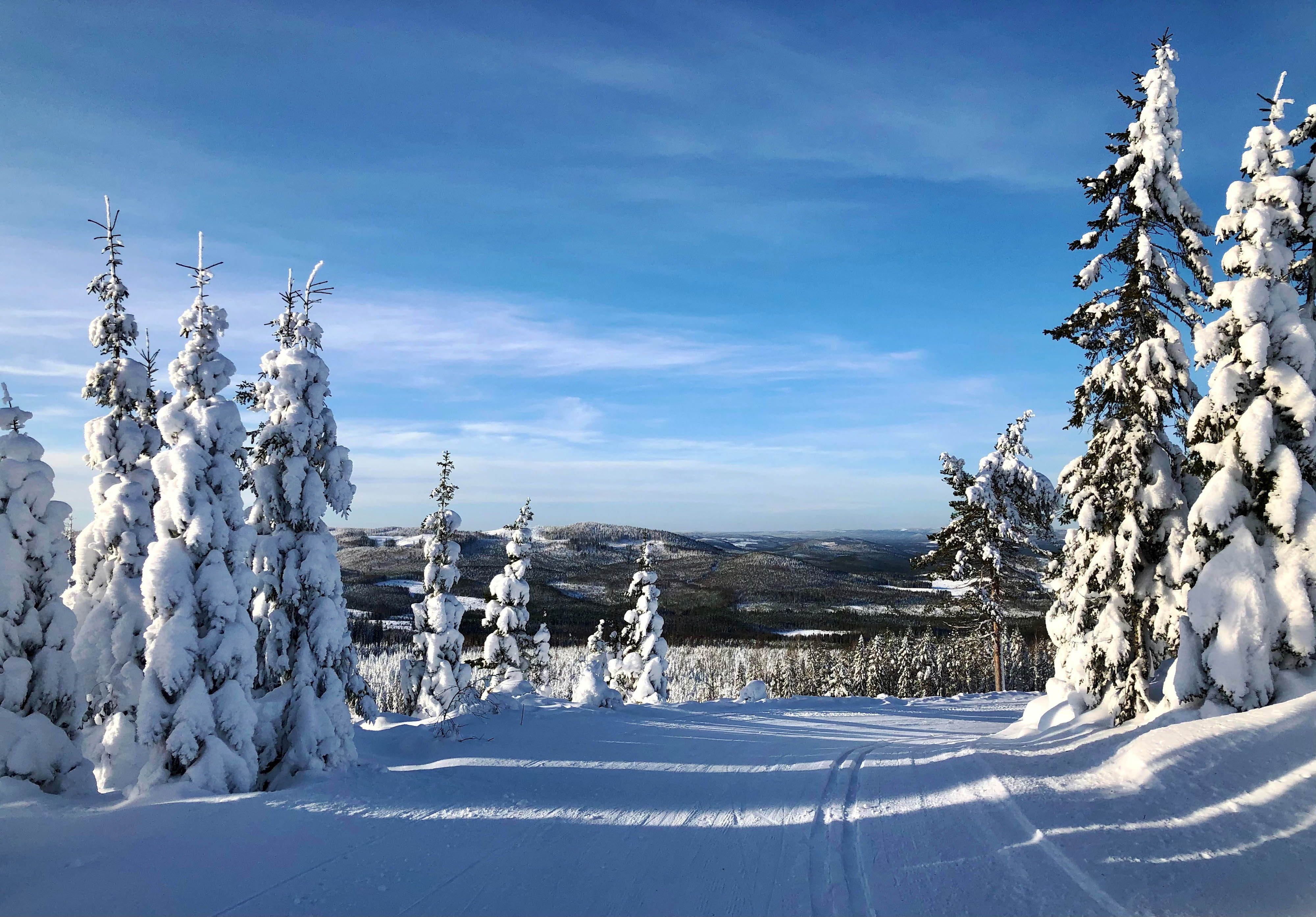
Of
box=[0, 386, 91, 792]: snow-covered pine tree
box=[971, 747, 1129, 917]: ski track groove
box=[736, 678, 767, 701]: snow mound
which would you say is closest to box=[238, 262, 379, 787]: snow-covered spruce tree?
box=[0, 386, 91, 792]: snow-covered pine tree

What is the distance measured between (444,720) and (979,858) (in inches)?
412

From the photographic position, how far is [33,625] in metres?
10.6

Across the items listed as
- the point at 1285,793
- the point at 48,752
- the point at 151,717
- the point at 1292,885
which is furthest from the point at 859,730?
the point at 48,752

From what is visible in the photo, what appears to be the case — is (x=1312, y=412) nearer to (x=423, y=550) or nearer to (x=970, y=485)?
(x=970, y=485)

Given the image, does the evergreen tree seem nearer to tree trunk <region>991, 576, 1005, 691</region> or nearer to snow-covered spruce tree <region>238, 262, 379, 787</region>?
tree trunk <region>991, 576, 1005, 691</region>

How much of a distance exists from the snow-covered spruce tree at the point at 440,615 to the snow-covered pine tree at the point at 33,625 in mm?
15963

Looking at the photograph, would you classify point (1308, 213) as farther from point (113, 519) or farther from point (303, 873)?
point (113, 519)

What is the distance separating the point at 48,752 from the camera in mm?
10148

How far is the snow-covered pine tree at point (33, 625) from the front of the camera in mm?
10078

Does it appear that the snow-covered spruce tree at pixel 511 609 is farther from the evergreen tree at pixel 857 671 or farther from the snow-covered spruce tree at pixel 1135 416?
the evergreen tree at pixel 857 671

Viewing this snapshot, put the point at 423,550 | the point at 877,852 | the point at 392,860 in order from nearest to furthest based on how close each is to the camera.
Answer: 1. the point at 392,860
2. the point at 877,852
3. the point at 423,550

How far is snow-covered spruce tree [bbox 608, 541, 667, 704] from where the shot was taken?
29.5 meters

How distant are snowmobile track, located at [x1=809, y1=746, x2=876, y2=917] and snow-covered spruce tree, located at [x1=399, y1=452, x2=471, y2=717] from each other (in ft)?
63.2

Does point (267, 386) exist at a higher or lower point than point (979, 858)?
higher
